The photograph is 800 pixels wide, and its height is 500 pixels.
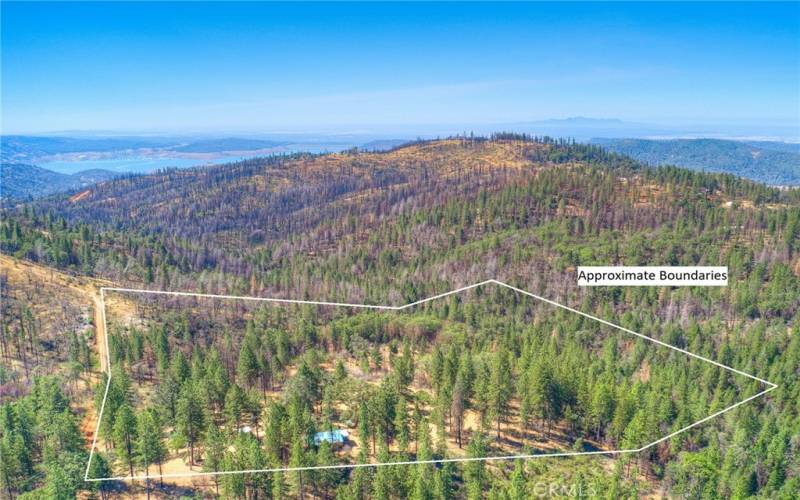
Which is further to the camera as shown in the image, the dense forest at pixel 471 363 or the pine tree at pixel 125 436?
the dense forest at pixel 471 363

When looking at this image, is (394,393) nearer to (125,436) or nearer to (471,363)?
(471,363)

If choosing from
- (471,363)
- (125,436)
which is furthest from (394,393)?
(125,436)

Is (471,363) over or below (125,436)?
over

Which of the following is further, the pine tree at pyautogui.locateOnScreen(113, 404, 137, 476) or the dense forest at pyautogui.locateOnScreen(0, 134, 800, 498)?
the dense forest at pyautogui.locateOnScreen(0, 134, 800, 498)

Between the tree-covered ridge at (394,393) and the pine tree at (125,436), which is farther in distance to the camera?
the tree-covered ridge at (394,393)

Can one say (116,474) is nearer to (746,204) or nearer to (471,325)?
(471,325)

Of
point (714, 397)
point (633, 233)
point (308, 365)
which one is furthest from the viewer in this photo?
point (633, 233)

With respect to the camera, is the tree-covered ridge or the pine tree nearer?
the pine tree

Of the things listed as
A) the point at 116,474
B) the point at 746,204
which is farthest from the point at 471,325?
the point at 746,204
